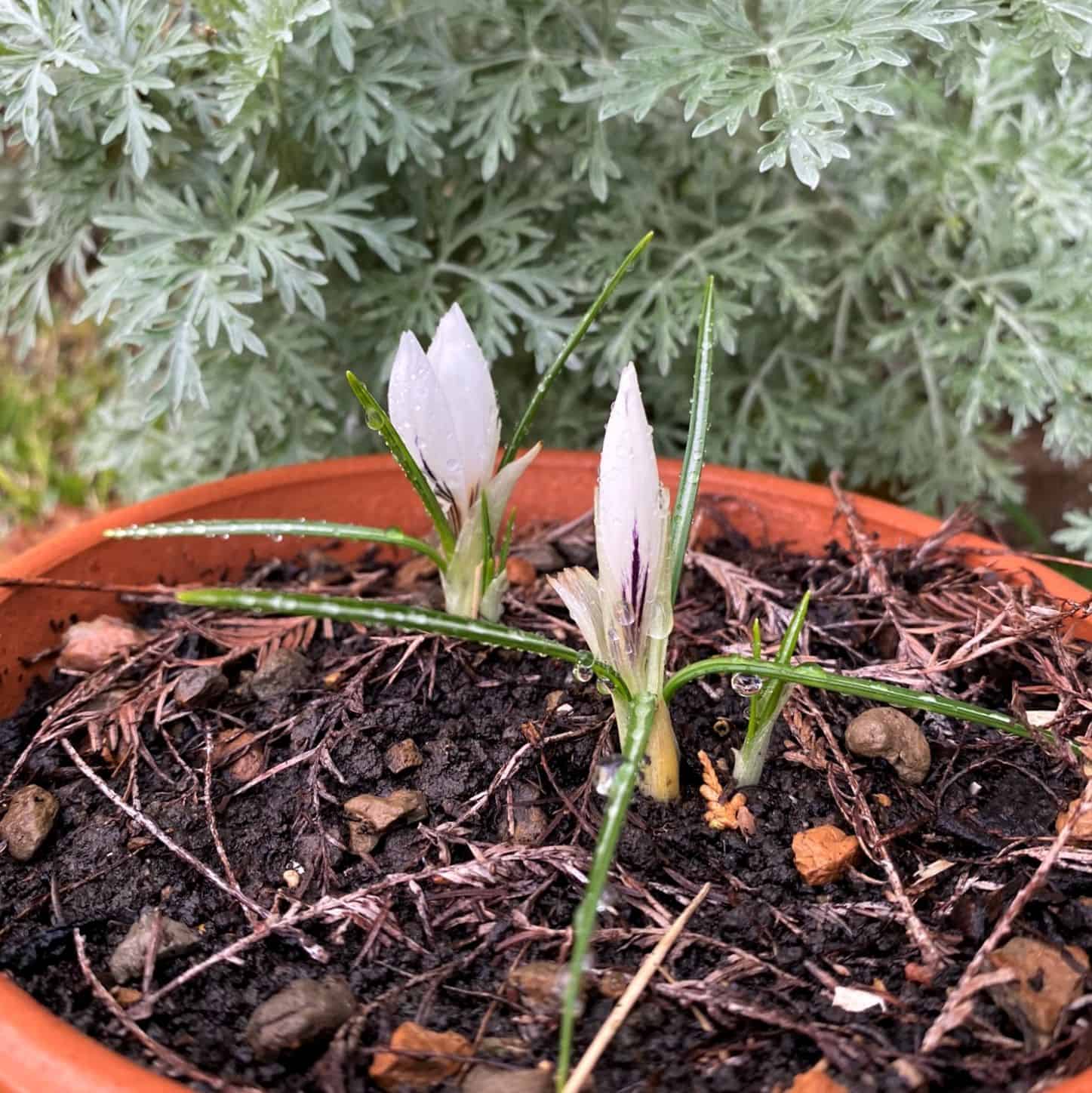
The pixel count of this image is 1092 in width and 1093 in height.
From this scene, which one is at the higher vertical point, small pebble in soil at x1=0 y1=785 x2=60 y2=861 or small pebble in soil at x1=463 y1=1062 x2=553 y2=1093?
small pebble in soil at x1=0 y1=785 x2=60 y2=861

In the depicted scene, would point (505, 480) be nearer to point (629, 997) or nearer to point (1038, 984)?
point (629, 997)

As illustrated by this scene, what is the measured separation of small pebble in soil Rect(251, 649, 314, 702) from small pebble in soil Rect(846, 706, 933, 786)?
49cm

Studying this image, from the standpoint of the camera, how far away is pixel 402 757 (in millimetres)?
926

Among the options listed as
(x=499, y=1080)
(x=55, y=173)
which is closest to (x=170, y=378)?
(x=55, y=173)

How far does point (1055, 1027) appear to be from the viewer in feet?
2.23

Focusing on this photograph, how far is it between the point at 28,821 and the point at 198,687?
184mm

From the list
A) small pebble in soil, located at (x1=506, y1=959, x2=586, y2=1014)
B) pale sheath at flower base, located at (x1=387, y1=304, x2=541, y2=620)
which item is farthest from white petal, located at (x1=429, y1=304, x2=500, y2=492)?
small pebble in soil, located at (x1=506, y1=959, x2=586, y2=1014)

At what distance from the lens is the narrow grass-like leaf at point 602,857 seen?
0.56 meters

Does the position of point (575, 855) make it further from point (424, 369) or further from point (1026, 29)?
point (1026, 29)

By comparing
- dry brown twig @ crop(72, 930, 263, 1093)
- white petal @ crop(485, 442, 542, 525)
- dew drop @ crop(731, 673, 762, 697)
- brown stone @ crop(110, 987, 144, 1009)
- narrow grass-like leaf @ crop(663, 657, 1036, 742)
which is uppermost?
white petal @ crop(485, 442, 542, 525)

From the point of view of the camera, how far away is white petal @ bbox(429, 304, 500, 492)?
3.01 ft

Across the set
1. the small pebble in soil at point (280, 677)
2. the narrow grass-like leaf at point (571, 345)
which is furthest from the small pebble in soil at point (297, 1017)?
the narrow grass-like leaf at point (571, 345)

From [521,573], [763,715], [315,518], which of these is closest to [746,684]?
[763,715]

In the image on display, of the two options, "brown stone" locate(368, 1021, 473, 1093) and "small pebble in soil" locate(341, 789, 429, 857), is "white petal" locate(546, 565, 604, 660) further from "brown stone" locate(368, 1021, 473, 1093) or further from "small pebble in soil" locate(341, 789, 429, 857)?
"brown stone" locate(368, 1021, 473, 1093)
